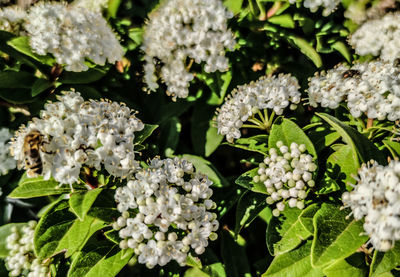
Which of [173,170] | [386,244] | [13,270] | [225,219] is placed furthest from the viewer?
[225,219]

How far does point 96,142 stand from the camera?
5.91 feet

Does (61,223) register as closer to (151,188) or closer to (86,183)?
(86,183)

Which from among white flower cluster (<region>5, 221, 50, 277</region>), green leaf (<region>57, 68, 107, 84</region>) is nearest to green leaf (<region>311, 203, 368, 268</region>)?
white flower cluster (<region>5, 221, 50, 277</region>)

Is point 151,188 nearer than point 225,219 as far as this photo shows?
Yes

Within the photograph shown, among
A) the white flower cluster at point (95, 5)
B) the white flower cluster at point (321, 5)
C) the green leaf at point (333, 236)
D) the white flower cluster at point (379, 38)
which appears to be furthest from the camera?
the white flower cluster at point (95, 5)

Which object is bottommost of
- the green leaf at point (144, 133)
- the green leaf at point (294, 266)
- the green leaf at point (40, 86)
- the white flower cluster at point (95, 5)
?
the green leaf at point (294, 266)

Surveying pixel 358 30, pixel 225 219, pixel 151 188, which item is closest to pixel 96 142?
pixel 151 188

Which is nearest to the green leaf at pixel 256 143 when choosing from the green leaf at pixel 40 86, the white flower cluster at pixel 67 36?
the white flower cluster at pixel 67 36

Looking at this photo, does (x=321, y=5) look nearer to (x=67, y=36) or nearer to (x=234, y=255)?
(x=67, y=36)

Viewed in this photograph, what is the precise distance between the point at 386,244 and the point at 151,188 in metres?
1.12

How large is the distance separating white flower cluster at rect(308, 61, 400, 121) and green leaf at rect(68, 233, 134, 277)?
1539mm

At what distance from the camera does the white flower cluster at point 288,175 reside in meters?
1.89

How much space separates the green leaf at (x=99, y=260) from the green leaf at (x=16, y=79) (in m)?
1.36

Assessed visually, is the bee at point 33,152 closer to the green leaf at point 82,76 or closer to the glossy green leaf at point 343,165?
the green leaf at point 82,76
